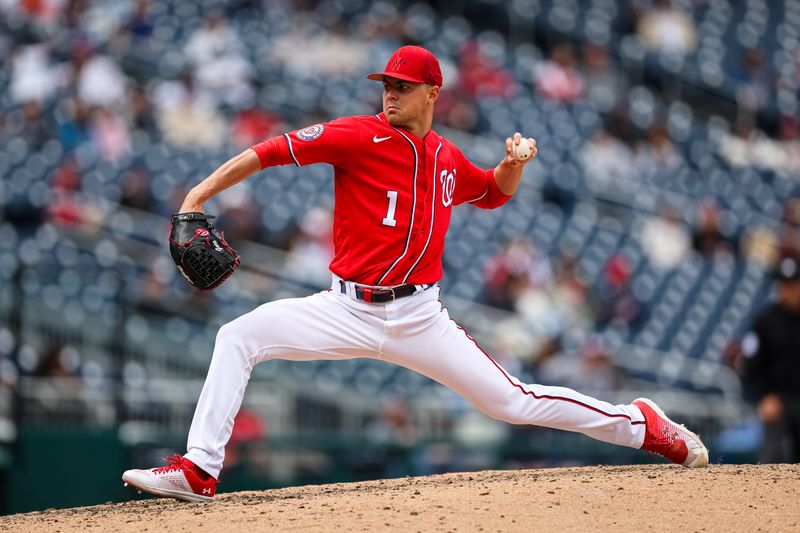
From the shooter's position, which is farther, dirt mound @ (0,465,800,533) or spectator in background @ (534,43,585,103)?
spectator in background @ (534,43,585,103)

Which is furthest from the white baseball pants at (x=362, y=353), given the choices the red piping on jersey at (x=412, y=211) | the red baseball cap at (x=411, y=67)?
the red baseball cap at (x=411, y=67)

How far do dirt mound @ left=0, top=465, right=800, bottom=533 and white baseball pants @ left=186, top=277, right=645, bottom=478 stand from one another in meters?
0.25

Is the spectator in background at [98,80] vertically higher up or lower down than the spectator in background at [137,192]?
higher up

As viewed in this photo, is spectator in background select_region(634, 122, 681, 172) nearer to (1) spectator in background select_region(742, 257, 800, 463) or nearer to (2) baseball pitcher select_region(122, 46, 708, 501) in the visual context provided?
(1) spectator in background select_region(742, 257, 800, 463)

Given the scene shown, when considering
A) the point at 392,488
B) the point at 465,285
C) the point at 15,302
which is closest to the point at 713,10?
the point at 465,285

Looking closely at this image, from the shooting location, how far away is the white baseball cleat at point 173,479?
12.2 ft

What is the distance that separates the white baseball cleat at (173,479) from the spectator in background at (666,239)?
302 inches

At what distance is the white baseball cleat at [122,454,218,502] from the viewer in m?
3.73

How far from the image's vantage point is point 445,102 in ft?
37.4

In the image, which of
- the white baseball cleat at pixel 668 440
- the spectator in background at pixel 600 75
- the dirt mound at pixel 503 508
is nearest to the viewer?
the dirt mound at pixel 503 508

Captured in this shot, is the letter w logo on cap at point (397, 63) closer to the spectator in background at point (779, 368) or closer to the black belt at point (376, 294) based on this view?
the black belt at point (376, 294)

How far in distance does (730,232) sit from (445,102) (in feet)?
10.5

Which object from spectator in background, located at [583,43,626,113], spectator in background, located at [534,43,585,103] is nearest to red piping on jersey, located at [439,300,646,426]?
spectator in background, located at [534,43,585,103]

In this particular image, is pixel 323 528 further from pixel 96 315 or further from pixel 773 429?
pixel 96 315
